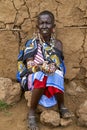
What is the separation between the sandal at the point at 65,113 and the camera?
4.09m

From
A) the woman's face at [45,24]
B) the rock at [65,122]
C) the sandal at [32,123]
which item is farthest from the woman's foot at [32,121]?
the woman's face at [45,24]

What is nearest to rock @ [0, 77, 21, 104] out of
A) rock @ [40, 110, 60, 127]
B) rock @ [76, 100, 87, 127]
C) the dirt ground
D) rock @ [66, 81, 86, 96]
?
the dirt ground

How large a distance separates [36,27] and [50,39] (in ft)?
0.76

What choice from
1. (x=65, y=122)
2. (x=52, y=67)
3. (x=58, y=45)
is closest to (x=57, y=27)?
(x=58, y=45)

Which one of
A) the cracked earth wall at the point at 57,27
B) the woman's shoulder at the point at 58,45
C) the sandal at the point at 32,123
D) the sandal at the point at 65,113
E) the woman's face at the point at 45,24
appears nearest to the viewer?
the sandal at the point at 32,123

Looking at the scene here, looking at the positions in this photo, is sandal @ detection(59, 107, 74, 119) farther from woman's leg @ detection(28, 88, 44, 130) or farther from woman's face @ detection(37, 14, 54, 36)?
woman's face @ detection(37, 14, 54, 36)

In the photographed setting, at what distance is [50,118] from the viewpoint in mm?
4008

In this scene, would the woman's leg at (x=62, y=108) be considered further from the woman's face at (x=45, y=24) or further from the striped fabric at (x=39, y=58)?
the woman's face at (x=45, y=24)

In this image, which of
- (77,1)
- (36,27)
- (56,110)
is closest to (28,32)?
(36,27)

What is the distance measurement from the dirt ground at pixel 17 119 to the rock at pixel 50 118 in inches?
2.7

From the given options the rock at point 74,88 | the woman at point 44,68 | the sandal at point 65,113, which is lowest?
the sandal at point 65,113

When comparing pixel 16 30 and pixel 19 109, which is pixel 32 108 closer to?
pixel 19 109

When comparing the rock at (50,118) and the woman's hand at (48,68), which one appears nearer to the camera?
the rock at (50,118)

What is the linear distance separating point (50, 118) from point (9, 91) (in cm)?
62
